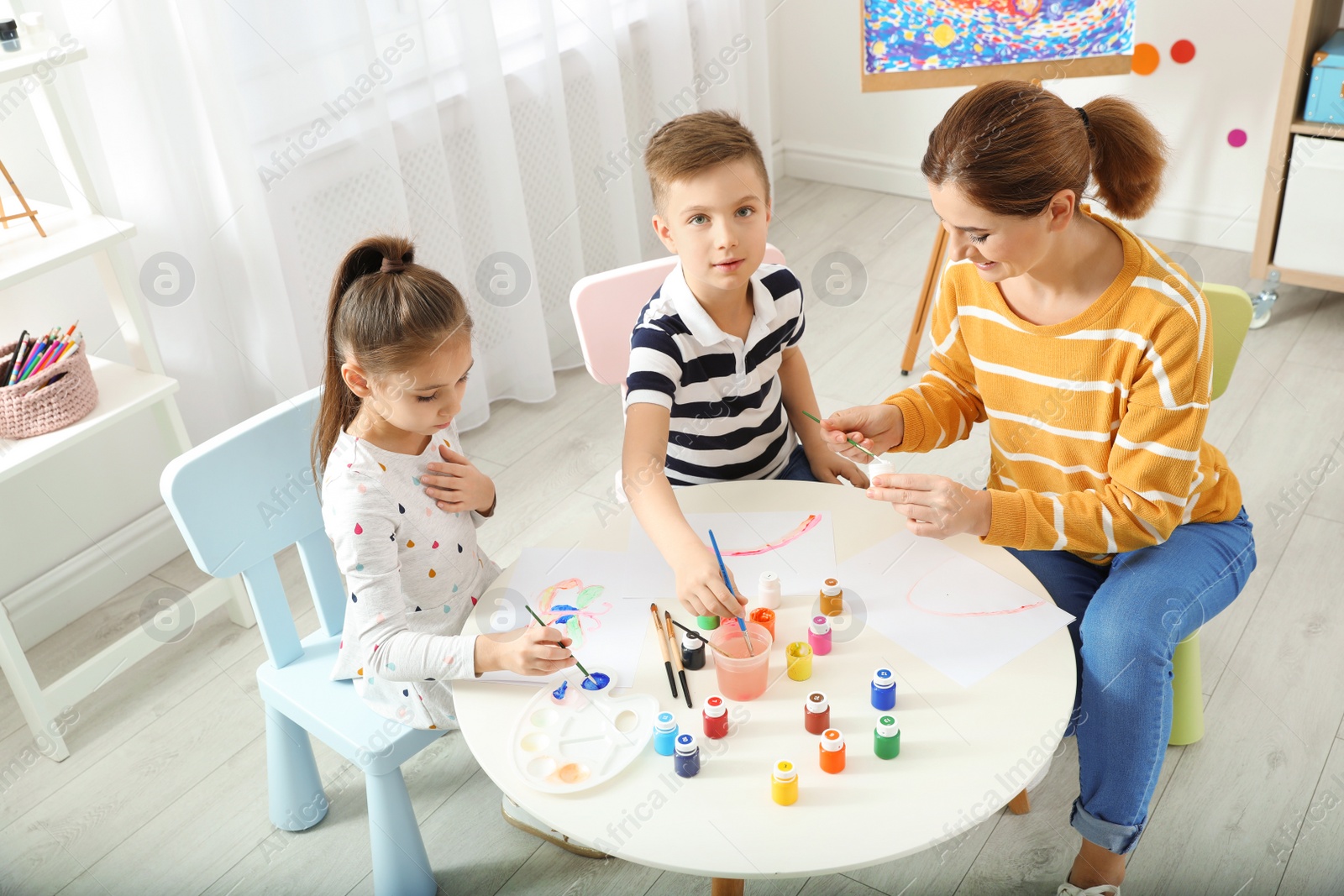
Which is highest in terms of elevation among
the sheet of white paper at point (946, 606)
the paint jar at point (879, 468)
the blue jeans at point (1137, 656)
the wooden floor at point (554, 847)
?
the paint jar at point (879, 468)

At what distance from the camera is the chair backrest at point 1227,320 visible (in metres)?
1.54

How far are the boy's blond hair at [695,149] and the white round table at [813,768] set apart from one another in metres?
0.60

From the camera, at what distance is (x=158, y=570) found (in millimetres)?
2361

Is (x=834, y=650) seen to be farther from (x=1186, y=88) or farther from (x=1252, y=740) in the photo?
(x=1186, y=88)

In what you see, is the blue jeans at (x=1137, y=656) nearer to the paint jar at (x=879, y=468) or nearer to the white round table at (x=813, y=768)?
the white round table at (x=813, y=768)

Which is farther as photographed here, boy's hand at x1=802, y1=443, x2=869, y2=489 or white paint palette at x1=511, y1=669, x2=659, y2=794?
boy's hand at x1=802, y1=443, x2=869, y2=489

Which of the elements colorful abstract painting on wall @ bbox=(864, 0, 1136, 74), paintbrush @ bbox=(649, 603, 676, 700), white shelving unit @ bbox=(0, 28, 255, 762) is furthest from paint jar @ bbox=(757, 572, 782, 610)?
colorful abstract painting on wall @ bbox=(864, 0, 1136, 74)

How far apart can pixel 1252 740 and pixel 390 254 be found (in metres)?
1.54

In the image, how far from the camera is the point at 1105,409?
4.46 ft

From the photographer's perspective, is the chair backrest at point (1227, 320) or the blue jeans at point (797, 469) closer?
the chair backrest at point (1227, 320)

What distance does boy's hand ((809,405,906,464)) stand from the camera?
1.47 meters

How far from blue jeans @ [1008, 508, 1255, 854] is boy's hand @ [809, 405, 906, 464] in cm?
34

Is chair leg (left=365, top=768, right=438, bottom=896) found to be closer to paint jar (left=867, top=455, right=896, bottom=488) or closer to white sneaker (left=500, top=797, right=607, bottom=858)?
white sneaker (left=500, top=797, right=607, bottom=858)

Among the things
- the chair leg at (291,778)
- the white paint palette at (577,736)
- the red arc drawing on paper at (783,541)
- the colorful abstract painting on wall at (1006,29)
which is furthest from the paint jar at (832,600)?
the colorful abstract painting on wall at (1006,29)
